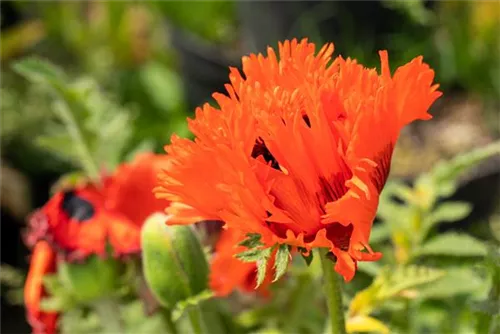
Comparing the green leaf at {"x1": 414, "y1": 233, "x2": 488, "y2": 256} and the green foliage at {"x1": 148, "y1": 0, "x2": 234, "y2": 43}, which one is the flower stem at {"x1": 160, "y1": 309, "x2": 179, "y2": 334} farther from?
the green foliage at {"x1": 148, "y1": 0, "x2": 234, "y2": 43}

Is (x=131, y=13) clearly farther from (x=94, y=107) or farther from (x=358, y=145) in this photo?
(x=358, y=145)

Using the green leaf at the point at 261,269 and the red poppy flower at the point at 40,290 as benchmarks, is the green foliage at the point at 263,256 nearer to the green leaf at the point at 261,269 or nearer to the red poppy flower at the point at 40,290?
the green leaf at the point at 261,269

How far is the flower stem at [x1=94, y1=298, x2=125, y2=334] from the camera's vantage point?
0.51m

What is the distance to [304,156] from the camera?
32 cm

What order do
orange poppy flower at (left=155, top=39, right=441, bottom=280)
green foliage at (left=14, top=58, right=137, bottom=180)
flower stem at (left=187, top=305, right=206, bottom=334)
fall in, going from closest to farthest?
1. orange poppy flower at (left=155, top=39, right=441, bottom=280)
2. flower stem at (left=187, top=305, right=206, bottom=334)
3. green foliage at (left=14, top=58, right=137, bottom=180)

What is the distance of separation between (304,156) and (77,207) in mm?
209

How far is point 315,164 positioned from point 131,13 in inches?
45.5

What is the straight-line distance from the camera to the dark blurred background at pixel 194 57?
1.07m

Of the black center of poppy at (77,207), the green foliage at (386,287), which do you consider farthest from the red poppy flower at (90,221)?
the green foliage at (386,287)

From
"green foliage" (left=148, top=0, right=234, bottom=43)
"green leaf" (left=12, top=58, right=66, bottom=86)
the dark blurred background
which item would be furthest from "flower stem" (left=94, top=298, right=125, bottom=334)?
"green foliage" (left=148, top=0, right=234, bottom=43)

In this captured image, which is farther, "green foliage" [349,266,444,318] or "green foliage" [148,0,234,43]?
"green foliage" [148,0,234,43]

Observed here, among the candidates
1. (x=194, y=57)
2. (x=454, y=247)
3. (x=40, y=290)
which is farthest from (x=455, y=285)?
(x=194, y=57)

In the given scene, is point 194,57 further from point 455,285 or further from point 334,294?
point 334,294

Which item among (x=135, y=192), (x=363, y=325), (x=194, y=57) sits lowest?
(x=363, y=325)
